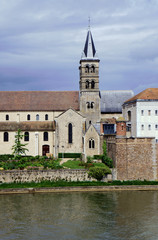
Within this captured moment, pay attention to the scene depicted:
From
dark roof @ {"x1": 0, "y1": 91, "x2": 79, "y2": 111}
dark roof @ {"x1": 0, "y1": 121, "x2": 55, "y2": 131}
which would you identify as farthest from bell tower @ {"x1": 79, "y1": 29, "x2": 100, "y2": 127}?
dark roof @ {"x1": 0, "y1": 121, "x2": 55, "y2": 131}

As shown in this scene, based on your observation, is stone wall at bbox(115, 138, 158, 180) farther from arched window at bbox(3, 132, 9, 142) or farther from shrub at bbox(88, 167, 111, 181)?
arched window at bbox(3, 132, 9, 142)

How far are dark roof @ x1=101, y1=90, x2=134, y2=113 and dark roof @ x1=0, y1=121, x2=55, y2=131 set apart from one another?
431 inches

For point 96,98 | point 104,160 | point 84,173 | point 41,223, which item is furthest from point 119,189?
point 96,98

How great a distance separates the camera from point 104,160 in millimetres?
47469

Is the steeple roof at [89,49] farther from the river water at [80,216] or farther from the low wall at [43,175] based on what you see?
the river water at [80,216]

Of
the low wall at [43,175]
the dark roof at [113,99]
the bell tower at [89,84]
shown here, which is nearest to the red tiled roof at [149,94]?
the dark roof at [113,99]

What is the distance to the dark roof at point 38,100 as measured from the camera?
199 feet

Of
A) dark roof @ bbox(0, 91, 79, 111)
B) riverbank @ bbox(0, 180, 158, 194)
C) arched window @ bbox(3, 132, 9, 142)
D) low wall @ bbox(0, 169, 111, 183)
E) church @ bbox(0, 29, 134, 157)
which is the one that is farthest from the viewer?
dark roof @ bbox(0, 91, 79, 111)

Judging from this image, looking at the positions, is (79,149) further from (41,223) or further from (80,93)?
(41,223)

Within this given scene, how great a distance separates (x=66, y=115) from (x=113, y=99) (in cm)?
1124

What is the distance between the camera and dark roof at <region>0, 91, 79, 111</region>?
2388 inches

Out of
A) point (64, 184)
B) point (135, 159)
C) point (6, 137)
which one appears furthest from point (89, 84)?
point (64, 184)

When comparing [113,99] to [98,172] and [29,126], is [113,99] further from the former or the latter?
[98,172]

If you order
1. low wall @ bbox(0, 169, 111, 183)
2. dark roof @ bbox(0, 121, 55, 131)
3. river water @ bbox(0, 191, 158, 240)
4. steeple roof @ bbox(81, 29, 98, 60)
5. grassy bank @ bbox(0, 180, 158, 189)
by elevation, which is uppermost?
steeple roof @ bbox(81, 29, 98, 60)
